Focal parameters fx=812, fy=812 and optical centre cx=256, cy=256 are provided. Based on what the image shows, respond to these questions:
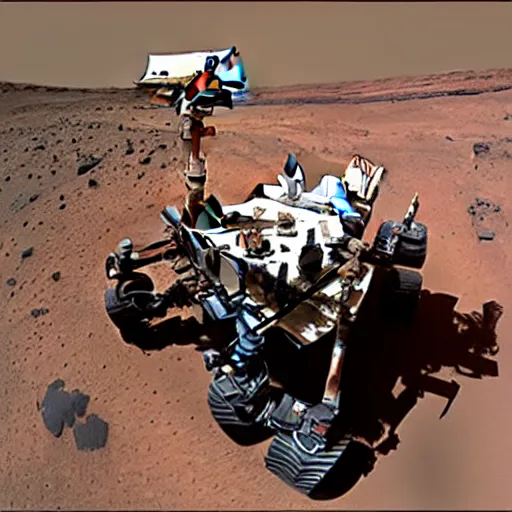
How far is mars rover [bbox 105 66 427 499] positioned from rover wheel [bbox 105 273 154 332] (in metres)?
0.01

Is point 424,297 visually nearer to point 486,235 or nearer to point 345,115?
point 486,235

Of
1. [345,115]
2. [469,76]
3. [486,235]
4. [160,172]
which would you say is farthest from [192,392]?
[469,76]

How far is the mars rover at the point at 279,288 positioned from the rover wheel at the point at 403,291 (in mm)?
10

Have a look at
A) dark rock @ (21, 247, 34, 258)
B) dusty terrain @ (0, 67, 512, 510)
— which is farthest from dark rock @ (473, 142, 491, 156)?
dark rock @ (21, 247, 34, 258)

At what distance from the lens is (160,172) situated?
9.89 m

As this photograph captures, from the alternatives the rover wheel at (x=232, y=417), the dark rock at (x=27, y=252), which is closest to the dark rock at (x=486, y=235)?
the rover wheel at (x=232, y=417)

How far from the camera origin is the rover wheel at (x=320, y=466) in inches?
272

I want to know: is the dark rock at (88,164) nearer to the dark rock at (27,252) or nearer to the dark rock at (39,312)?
the dark rock at (27,252)

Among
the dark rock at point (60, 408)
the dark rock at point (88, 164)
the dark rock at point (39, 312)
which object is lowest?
the dark rock at point (60, 408)

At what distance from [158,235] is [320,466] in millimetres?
3502

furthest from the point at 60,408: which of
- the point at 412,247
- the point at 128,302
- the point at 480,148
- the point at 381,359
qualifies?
the point at 480,148

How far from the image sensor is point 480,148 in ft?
34.1

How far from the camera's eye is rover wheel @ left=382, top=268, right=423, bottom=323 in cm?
791

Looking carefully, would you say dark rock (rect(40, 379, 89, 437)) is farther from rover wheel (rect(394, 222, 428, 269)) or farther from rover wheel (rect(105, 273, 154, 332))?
rover wheel (rect(394, 222, 428, 269))
